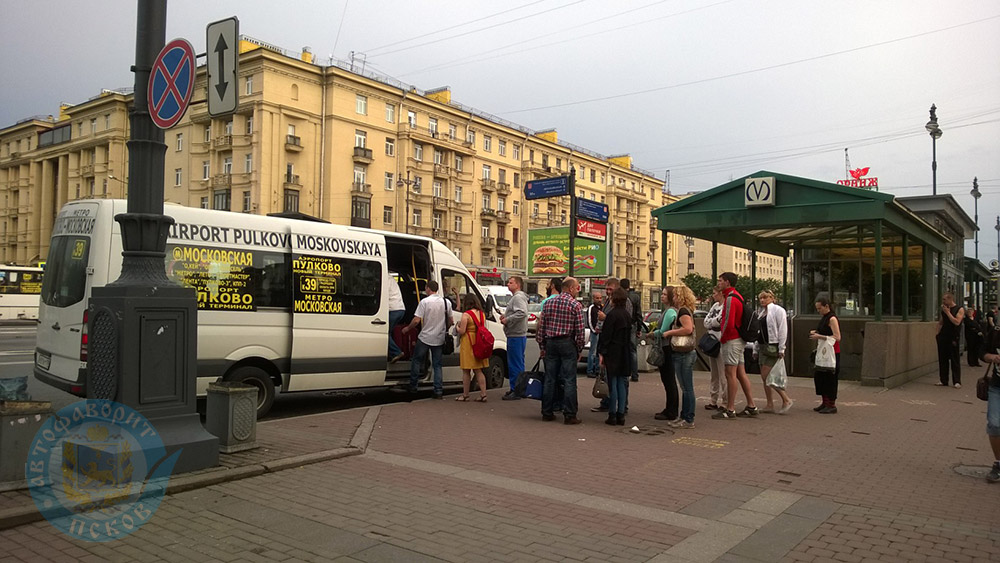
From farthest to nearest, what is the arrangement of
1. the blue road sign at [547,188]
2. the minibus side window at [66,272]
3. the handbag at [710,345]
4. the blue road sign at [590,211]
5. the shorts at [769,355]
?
the blue road sign at [590,211] < the blue road sign at [547,188] < the shorts at [769,355] < the handbag at [710,345] < the minibus side window at [66,272]

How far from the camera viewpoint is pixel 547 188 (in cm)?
2559

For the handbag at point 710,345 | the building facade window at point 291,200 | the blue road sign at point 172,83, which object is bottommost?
the handbag at point 710,345

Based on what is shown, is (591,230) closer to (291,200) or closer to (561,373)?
(291,200)

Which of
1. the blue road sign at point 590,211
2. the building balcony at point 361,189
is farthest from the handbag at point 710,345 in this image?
the building balcony at point 361,189

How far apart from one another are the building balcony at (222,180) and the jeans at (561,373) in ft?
151

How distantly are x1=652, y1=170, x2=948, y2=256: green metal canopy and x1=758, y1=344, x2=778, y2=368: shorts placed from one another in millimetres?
4921

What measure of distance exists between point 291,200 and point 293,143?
155 inches

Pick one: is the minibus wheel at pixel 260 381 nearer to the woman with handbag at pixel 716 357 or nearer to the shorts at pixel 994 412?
the woman with handbag at pixel 716 357

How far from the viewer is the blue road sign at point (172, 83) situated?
19.1 feet

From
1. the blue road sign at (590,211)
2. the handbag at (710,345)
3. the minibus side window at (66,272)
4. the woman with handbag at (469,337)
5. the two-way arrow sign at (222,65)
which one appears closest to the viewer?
the two-way arrow sign at (222,65)

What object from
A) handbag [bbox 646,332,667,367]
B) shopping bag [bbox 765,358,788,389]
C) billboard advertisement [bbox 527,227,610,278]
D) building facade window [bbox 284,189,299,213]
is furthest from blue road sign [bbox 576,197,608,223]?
building facade window [bbox 284,189,299,213]

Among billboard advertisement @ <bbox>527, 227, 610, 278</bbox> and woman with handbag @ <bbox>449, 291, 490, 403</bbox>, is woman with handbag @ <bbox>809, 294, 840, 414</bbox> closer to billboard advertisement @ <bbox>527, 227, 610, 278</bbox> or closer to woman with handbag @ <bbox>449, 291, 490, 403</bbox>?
woman with handbag @ <bbox>449, 291, 490, 403</bbox>

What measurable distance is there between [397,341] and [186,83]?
6.16 meters

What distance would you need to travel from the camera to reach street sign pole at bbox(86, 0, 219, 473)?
5676 mm
